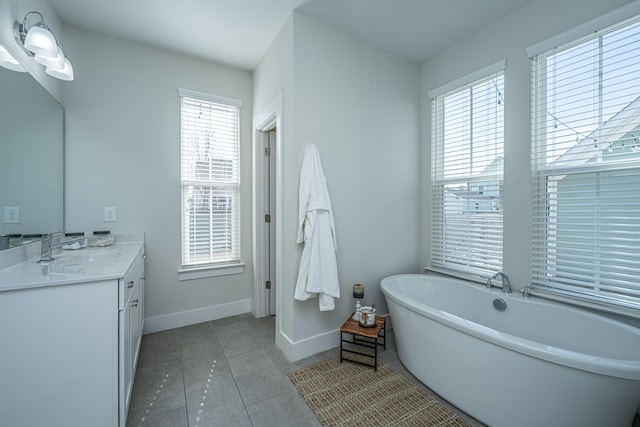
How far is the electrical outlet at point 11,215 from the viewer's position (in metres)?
1.43

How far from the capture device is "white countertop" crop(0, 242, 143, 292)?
1.18 m

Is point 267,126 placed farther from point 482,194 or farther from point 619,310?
point 619,310

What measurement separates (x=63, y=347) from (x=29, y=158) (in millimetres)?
1311

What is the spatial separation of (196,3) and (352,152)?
168cm

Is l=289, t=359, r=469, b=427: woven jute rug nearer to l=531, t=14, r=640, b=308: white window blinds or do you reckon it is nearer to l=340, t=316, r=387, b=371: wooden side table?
l=340, t=316, r=387, b=371: wooden side table

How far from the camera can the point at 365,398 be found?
1.70 m

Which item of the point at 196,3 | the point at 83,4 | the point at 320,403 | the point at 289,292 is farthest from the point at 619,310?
the point at 83,4

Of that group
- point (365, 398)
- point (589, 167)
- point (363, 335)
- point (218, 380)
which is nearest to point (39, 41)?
point (218, 380)

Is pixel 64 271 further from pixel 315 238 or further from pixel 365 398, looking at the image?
pixel 365 398

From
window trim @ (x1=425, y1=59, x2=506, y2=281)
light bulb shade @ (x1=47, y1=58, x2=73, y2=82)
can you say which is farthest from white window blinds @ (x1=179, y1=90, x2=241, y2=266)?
window trim @ (x1=425, y1=59, x2=506, y2=281)

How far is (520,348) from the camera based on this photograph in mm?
1313

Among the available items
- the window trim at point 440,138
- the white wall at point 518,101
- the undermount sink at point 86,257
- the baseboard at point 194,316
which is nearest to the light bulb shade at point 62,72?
the undermount sink at point 86,257

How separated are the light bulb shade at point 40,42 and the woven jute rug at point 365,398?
2.65 metres

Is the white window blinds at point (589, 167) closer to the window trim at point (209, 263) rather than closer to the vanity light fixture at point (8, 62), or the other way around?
the window trim at point (209, 263)
